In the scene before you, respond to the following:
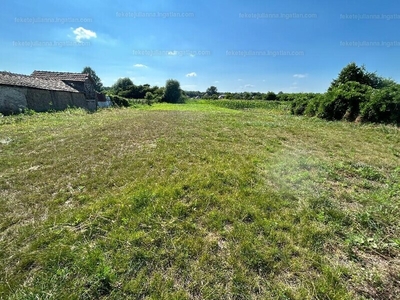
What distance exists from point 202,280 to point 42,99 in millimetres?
19909

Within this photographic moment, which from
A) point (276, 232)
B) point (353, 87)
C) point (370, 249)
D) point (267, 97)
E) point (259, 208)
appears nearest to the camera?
point (370, 249)

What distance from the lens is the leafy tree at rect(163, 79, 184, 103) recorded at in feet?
158

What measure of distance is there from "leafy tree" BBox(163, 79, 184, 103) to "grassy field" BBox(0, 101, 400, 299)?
45304mm

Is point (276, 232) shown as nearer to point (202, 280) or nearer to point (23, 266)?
point (202, 280)

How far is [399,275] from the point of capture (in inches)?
80.6

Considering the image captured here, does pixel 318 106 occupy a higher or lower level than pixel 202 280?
higher

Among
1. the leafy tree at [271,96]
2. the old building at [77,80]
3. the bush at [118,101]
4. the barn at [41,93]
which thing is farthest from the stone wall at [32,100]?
the leafy tree at [271,96]

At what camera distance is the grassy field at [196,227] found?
6.28 feet

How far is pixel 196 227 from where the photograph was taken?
2736 mm

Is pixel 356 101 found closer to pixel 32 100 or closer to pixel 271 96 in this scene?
pixel 32 100

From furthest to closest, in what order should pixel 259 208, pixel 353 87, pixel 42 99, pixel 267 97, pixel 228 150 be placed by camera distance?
1. pixel 267 97
2. pixel 42 99
3. pixel 353 87
4. pixel 228 150
5. pixel 259 208

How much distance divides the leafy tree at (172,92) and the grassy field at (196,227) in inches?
1784

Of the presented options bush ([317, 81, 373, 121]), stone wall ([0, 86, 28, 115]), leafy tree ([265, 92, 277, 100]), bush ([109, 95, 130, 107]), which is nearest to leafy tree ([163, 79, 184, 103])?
bush ([109, 95, 130, 107])

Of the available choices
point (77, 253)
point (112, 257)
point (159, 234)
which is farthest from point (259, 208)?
point (77, 253)
